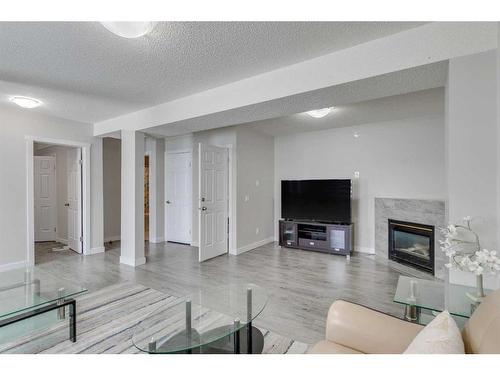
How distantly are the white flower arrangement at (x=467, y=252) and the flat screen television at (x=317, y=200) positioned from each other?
9.03ft

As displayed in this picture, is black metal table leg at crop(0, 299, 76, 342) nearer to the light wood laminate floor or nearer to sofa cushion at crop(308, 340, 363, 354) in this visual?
the light wood laminate floor

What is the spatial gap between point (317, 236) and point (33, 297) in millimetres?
4033

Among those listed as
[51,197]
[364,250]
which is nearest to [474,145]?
[364,250]

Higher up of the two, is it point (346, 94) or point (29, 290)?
point (346, 94)

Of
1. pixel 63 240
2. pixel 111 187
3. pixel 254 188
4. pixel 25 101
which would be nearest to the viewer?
pixel 25 101

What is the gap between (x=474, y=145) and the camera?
5.67ft

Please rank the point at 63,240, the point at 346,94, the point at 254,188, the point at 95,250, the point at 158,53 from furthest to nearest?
the point at 63,240, the point at 254,188, the point at 95,250, the point at 346,94, the point at 158,53

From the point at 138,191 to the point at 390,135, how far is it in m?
4.32

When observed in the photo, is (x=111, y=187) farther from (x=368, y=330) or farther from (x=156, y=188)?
(x=368, y=330)

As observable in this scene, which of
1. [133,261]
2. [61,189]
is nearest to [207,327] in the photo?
[133,261]

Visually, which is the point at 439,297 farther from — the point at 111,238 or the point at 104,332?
the point at 111,238

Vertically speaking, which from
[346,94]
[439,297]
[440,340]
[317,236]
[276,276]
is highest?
[346,94]

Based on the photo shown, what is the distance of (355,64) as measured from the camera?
210 cm

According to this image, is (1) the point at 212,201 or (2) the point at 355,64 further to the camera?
(1) the point at 212,201
